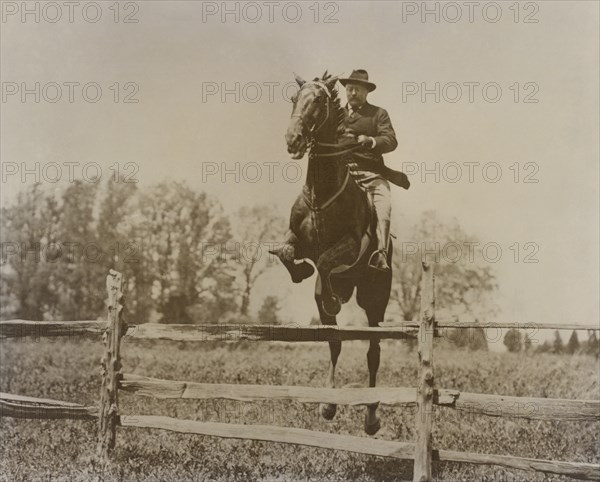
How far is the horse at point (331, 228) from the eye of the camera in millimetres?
7184

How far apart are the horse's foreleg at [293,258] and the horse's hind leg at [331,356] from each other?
0.22 meters

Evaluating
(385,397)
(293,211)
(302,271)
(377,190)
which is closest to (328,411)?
(385,397)

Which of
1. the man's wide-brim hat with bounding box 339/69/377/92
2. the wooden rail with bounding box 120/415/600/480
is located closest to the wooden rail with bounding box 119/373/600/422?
the wooden rail with bounding box 120/415/600/480

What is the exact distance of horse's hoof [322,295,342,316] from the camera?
26.1ft

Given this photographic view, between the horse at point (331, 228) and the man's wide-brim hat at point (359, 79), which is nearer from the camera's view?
the horse at point (331, 228)

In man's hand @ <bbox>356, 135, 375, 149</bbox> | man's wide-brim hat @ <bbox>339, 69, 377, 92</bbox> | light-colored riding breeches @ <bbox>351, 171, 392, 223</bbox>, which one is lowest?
light-colored riding breeches @ <bbox>351, 171, 392, 223</bbox>

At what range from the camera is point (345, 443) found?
645 cm

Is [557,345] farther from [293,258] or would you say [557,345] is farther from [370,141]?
[293,258]

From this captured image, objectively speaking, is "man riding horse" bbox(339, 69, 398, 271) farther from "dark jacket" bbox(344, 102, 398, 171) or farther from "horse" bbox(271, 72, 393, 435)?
"horse" bbox(271, 72, 393, 435)

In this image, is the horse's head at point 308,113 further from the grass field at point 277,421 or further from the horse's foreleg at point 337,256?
the grass field at point 277,421

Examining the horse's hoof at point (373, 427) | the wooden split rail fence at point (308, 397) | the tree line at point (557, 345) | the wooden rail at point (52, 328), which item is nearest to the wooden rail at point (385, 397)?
the wooden split rail fence at point (308, 397)

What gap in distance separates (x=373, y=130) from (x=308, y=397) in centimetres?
336

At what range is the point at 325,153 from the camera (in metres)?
7.29

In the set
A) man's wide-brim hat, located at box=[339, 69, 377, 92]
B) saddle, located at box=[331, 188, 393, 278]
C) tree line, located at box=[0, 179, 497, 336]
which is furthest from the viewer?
tree line, located at box=[0, 179, 497, 336]
